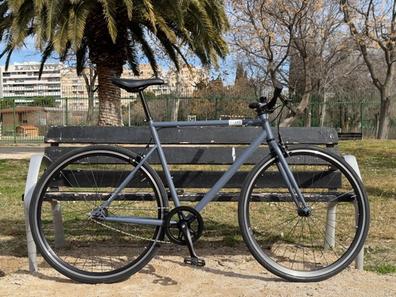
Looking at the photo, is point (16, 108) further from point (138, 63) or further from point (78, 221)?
point (78, 221)

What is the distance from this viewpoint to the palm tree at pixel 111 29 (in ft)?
42.9

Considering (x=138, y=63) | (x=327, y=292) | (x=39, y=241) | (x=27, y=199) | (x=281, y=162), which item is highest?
(x=138, y=63)

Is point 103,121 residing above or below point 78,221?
above

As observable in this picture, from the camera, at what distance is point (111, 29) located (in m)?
12.9

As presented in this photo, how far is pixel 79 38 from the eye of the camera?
42.8ft

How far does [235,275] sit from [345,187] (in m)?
1.08

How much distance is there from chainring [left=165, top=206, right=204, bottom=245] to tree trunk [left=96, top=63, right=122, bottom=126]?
11566 millimetres

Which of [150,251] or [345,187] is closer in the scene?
[150,251]

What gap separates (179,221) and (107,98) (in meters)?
11.9

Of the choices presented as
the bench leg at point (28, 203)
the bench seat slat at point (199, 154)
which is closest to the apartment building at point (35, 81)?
the bench seat slat at point (199, 154)

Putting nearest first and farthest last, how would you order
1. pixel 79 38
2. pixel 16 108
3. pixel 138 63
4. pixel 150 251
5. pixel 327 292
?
pixel 327 292
pixel 150 251
pixel 79 38
pixel 138 63
pixel 16 108

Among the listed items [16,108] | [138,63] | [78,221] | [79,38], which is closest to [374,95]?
[16,108]

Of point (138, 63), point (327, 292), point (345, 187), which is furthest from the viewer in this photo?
point (138, 63)

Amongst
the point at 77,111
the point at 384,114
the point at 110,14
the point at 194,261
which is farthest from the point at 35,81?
the point at 194,261
